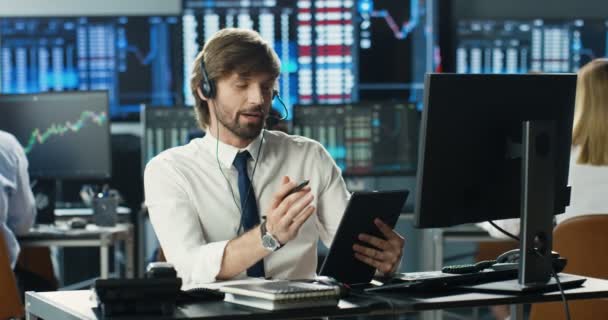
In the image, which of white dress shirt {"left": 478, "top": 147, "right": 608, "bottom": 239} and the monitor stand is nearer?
the monitor stand

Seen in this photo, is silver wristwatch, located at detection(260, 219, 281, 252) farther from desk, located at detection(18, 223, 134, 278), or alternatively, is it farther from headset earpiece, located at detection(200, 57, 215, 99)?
desk, located at detection(18, 223, 134, 278)

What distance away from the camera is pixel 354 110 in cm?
516

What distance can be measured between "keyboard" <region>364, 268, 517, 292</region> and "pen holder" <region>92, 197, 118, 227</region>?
254cm

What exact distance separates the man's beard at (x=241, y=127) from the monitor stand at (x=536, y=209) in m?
0.67

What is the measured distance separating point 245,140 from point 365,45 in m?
3.50

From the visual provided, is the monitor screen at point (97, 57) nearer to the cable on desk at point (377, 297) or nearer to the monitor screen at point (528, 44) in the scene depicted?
the monitor screen at point (528, 44)

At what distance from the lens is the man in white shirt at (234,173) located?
2389 mm

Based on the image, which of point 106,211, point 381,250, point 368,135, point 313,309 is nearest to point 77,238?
point 106,211

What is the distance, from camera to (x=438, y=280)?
204cm

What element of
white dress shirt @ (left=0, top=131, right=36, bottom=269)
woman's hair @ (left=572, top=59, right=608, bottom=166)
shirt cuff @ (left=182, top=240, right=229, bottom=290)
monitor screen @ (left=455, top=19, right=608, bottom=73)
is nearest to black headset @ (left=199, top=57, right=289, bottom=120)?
shirt cuff @ (left=182, top=240, right=229, bottom=290)

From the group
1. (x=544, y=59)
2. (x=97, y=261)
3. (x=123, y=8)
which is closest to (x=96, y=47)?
(x=123, y=8)

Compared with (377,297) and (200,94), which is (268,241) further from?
(200,94)

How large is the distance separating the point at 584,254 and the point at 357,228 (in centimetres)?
94

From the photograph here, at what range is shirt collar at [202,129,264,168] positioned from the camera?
250 cm
